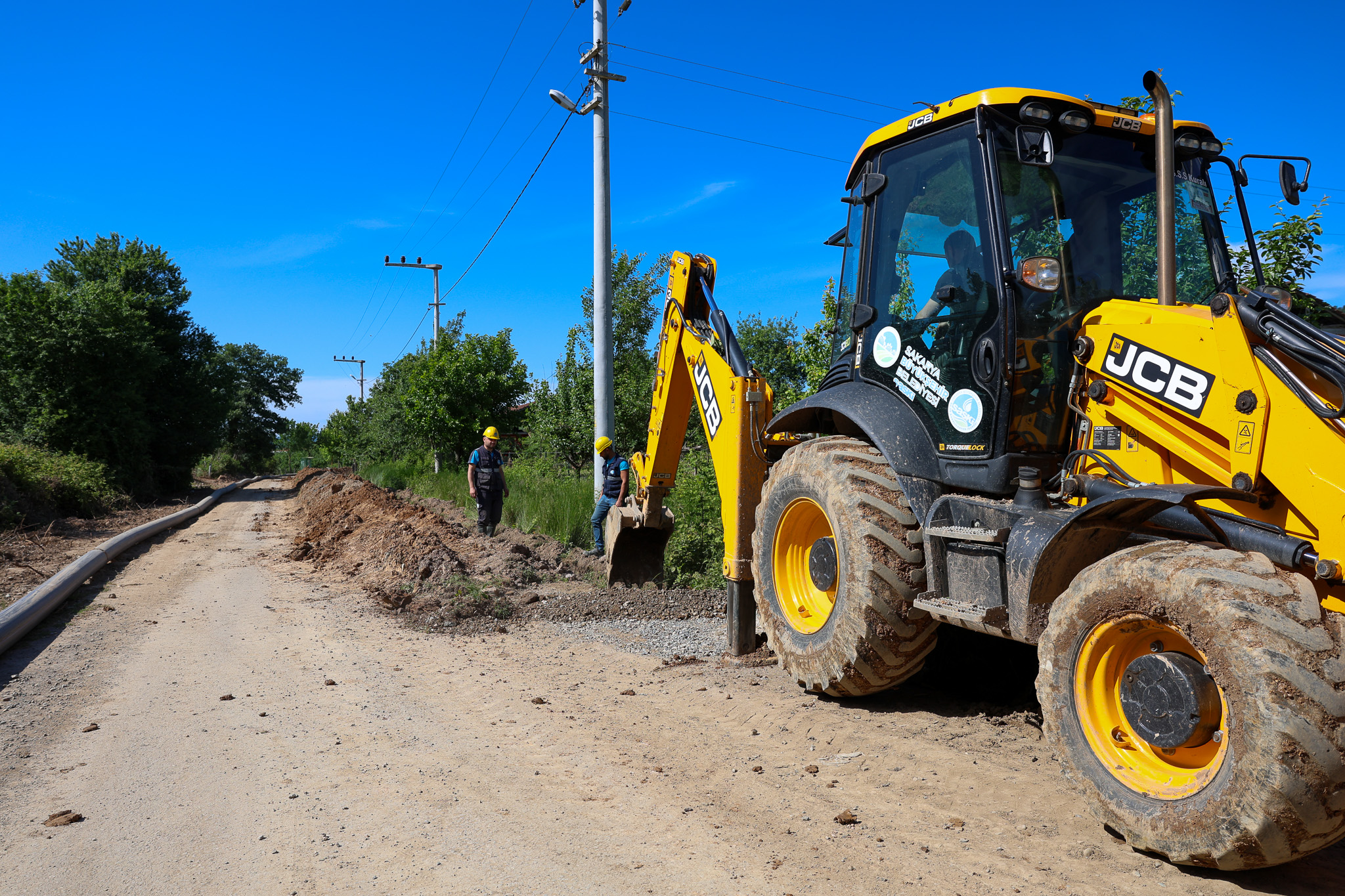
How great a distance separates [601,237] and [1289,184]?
9124 millimetres

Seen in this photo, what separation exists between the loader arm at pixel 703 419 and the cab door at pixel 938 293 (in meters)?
1.17

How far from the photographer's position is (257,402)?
7206 centimetres

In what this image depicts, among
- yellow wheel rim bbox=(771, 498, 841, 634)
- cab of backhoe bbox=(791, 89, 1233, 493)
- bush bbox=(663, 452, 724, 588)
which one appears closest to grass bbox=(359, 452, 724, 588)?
bush bbox=(663, 452, 724, 588)

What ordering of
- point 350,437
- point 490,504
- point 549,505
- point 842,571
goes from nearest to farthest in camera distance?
point 842,571
point 490,504
point 549,505
point 350,437

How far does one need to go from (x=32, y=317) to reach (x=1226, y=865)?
94.2 ft

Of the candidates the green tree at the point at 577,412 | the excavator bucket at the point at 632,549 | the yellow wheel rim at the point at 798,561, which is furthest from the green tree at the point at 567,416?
the yellow wheel rim at the point at 798,561

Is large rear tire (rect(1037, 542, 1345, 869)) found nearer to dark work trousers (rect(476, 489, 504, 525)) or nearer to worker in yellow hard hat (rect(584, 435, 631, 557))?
worker in yellow hard hat (rect(584, 435, 631, 557))

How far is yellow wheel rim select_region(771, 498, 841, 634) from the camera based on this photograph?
5.28m

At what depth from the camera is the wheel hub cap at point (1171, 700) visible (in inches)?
112

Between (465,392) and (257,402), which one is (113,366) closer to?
(465,392)

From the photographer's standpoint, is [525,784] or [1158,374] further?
[525,784]

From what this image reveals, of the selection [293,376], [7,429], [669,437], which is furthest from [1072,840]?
[293,376]

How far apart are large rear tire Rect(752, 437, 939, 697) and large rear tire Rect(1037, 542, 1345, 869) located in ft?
3.70

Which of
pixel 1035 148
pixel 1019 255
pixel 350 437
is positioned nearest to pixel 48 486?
pixel 1019 255
